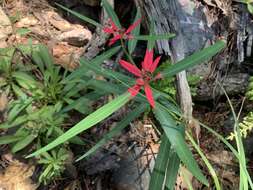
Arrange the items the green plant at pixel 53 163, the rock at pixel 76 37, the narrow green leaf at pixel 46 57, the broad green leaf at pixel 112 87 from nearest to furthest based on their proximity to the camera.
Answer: the broad green leaf at pixel 112 87
the green plant at pixel 53 163
the narrow green leaf at pixel 46 57
the rock at pixel 76 37

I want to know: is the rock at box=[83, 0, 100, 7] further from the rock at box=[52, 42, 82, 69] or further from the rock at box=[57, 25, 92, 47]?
the rock at box=[52, 42, 82, 69]

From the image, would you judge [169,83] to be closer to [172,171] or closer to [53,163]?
[53,163]

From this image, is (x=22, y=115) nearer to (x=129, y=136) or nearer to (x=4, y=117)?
(x=4, y=117)

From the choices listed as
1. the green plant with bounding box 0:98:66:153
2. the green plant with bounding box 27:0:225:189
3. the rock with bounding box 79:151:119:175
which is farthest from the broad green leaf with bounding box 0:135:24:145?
the green plant with bounding box 27:0:225:189

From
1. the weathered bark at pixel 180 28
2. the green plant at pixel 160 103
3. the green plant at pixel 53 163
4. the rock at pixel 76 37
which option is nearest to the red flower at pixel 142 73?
the green plant at pixel 160 103

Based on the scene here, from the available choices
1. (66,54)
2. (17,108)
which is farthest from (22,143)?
(66,54)

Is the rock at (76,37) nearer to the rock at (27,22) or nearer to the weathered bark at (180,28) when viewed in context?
the rock at (27,22)

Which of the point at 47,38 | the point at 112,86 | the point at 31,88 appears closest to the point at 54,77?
the point at 31,88
